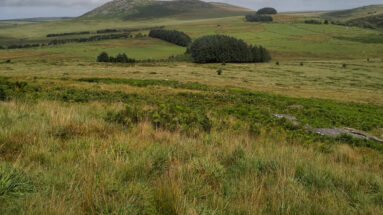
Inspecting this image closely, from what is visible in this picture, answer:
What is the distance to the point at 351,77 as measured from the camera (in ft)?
228

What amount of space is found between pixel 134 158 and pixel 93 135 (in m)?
1.74

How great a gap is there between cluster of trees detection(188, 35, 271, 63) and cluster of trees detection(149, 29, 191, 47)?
114 ft

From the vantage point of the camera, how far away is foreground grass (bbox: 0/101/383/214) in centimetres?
285

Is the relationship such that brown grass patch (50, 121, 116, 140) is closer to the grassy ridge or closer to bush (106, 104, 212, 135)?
the grassy ridge

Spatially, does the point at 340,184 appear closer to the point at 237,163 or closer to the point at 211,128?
the point at 237,163

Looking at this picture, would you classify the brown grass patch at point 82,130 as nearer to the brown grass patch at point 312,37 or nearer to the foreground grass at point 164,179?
the foreground grass at point 164,179

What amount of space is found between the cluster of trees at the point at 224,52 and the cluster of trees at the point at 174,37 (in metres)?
34.6

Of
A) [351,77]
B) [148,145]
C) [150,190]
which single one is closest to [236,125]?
[148,145]

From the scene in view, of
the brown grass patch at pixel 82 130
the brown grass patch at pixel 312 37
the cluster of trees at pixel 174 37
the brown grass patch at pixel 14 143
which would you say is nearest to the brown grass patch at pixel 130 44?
the cluster of trees at pixel 174 37

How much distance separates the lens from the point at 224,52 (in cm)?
11269

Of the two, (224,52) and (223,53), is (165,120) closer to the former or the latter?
(223,53)

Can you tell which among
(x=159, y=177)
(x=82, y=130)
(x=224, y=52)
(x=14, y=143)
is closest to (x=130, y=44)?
(x=224, y=52)

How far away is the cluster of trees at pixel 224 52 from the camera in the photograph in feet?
365

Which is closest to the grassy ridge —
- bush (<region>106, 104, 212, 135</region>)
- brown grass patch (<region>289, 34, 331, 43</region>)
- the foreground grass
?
the foreground grass
